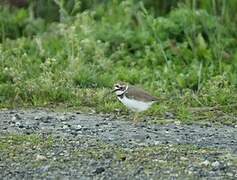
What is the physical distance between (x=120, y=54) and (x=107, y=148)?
3848 mm

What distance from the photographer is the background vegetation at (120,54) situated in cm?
988

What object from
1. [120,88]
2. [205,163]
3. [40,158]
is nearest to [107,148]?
[40,158]

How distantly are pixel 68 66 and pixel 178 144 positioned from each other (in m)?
2.79

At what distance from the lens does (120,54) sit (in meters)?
11.5

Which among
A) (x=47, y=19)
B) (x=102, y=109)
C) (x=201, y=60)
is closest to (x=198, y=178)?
(x=102, y=109)

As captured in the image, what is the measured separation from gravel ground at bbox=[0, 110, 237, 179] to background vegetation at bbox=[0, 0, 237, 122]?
610mm

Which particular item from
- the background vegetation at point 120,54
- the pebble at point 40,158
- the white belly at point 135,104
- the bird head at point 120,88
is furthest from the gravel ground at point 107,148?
the background vegetation at point 120,54

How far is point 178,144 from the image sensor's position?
8039 millimetres

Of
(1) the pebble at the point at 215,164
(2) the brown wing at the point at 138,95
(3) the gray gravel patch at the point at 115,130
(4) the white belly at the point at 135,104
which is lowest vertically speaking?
(3) the gray gravel patch at the point at 115,130

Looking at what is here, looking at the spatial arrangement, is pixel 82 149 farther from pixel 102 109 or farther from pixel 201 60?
pixel 201 60

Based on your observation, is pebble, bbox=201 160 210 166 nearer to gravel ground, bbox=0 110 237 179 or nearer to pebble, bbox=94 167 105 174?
gravel ground, bbox=0 110 237 179

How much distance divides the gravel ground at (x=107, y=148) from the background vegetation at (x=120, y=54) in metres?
0.61

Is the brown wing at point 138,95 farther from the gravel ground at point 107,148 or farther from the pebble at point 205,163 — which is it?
the pebble at point 205,163

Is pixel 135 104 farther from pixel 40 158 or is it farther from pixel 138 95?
pixel 40 158
